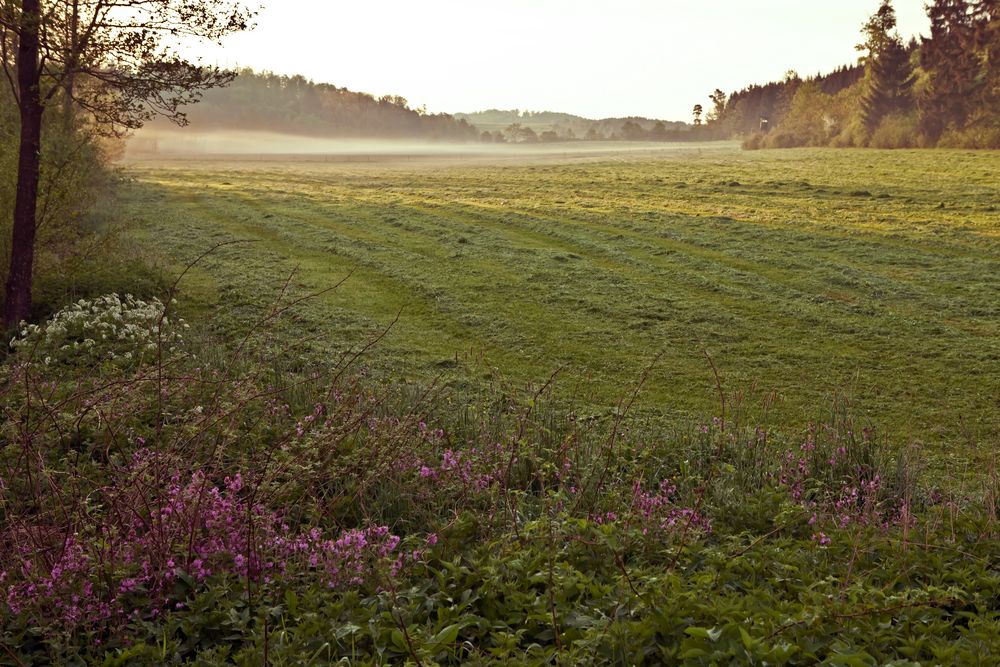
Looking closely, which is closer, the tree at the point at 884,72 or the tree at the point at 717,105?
the tree at the point at 884,72

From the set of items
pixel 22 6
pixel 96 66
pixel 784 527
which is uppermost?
pixel 22 6

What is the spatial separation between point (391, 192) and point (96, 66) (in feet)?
102

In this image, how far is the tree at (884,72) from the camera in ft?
224

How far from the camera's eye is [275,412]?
8.47 meters

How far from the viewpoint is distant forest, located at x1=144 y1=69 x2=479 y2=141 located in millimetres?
158125

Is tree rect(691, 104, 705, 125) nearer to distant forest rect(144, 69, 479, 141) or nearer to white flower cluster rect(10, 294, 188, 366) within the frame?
distant forest rect(144, 69, 479, 141)

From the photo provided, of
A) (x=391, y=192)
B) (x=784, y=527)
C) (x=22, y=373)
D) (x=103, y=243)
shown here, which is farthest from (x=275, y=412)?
(x=391, y=192)

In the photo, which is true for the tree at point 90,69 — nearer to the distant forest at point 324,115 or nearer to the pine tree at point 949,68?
the pine tree at point 949,68

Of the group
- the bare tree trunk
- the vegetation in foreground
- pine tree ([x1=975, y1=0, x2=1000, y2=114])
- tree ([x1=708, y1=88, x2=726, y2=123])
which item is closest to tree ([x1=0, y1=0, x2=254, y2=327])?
the bare tree trunk

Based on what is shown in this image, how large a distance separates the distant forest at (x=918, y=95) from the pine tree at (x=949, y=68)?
0.23ft

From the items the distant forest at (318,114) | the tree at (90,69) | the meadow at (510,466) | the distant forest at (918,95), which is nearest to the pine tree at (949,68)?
the distant forest at (918,95)

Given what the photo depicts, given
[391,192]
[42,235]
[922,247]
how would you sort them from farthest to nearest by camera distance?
[391,192] < [922,247] < [42,235]

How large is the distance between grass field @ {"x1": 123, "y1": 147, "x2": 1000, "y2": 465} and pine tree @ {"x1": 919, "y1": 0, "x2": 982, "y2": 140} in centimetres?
2298

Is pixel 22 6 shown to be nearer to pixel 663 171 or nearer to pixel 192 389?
pixel 192 389
